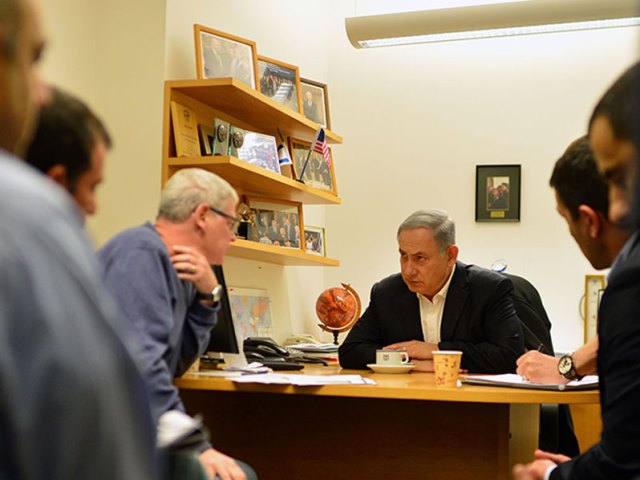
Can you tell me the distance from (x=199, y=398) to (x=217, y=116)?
4.48ft

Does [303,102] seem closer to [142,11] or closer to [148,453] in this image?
[142,11]

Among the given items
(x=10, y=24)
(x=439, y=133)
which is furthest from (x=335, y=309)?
(x=10, y=24)

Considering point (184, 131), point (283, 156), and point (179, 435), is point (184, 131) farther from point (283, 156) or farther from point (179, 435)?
point (179, 435)

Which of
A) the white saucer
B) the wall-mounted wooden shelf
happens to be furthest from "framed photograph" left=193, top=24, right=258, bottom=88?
the white saucer

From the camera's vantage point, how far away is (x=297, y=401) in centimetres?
279

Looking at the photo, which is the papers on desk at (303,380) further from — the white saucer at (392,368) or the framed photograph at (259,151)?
the framed photograph at (259,151)

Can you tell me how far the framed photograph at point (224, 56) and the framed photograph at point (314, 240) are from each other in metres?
1.16

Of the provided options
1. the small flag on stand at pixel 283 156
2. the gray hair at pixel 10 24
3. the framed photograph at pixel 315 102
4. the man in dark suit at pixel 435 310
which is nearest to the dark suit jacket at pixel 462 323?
the man in dark suit at pixel 435 310

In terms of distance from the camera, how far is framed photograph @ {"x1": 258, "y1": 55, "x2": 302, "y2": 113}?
399 cm

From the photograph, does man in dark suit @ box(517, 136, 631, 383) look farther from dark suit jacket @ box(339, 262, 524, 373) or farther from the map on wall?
the map on wall

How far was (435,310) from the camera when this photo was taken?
3.34 metres

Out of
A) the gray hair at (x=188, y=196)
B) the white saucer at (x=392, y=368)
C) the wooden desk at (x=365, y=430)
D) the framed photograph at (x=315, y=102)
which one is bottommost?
the wooden desk at (x=365, y=430)

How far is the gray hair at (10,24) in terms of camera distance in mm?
591

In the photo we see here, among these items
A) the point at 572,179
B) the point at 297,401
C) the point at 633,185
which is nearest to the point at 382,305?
the point at 297,401
